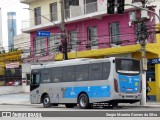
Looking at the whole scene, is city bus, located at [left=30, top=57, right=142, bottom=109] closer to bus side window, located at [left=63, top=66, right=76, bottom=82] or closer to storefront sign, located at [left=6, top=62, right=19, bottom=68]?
bus side window, located at [left=63, top=66, right=76, bottom=82]

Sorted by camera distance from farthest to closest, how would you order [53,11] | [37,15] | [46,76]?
[37,15] → [53,11] → [46,76]

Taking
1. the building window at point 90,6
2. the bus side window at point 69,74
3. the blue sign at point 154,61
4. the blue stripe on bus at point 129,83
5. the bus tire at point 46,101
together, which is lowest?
the bus tire at point 46,101

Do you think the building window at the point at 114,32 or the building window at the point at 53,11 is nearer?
the building window at the point at 114,32

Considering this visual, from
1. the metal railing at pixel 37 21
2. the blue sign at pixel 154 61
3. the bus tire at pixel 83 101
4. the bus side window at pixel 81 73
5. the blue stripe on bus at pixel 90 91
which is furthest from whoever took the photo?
the metal railing at pixel 37 21

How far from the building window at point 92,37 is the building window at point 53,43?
15.5 feet

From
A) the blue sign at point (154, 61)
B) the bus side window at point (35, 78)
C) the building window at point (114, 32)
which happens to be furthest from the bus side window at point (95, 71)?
the building window at point (114, 32)

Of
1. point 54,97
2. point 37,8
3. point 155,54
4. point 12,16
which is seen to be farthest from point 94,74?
point 12,16

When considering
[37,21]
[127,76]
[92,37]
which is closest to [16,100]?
[92,37]

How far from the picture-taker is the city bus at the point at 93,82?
1032 inches

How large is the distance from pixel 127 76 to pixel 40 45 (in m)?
23.4

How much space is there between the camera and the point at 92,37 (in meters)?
41.8

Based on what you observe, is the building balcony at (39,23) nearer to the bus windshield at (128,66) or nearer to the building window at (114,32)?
the building window at (114,32)

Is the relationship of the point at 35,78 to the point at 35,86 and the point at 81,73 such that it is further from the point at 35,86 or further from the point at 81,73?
the point at 81,73

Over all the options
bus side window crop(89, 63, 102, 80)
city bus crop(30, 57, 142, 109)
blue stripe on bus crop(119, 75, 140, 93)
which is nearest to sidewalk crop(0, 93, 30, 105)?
city bus crop(30, 57, 142, 109)
